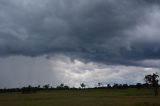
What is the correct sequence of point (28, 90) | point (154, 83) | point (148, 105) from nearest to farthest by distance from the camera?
1. point (148, 105)
2. point (154, 83)
3. point (28, 90)

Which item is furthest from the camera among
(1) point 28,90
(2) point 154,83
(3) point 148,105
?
(1) point 28,90

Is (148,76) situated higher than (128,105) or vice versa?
(148,76)

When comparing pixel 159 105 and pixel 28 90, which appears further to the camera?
pixel 28 90

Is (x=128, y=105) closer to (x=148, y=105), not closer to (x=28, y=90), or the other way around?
(x=148, y=105)

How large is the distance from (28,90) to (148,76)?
9208 cm

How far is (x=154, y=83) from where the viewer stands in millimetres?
128750

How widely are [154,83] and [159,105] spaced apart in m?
71.4

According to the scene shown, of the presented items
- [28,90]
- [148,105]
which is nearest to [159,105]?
[148,105]

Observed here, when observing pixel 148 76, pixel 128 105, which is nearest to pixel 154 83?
pixel 148 76

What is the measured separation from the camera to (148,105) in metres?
58.7

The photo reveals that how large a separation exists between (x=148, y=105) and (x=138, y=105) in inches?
71.0

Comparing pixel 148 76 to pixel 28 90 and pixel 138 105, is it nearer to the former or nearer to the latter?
pixel 138 105

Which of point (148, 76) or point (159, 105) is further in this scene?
point (148, 76)

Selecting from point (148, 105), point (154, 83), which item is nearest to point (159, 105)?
point (148, 105)
